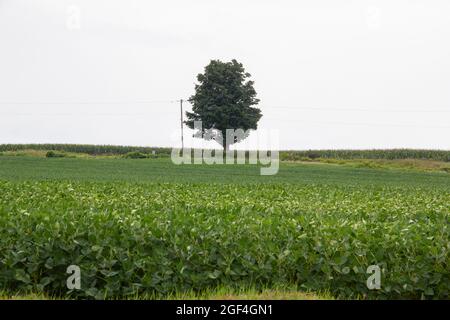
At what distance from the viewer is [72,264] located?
27.0ft

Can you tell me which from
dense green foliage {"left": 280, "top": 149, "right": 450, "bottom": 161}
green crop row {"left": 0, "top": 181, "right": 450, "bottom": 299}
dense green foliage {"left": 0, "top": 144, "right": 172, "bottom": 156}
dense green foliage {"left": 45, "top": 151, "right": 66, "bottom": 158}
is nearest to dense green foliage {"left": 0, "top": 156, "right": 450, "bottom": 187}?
dense green foliage {"left": 45, "top": 151, "right": 66, "bottom": 158}

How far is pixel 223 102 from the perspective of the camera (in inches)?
3044

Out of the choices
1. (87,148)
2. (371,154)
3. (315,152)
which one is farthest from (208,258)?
(87,148)

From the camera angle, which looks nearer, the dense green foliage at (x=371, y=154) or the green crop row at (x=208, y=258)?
the green crop row at (x=208, y=258)

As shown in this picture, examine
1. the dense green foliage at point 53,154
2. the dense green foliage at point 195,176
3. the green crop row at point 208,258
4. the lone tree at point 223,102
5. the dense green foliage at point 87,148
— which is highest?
the lone tree at point 223,102

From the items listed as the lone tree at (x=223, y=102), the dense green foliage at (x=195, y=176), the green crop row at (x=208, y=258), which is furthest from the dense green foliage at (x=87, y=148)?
the green crop row at (x=208, y=258)

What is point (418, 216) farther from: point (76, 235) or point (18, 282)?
point (18, 282)

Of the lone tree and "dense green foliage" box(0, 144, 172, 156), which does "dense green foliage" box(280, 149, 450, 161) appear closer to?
the lone tree

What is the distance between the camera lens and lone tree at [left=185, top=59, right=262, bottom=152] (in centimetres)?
7600

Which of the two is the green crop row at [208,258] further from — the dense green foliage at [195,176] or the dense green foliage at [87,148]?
the dense green foliage at [87,148]

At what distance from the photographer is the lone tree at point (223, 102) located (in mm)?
76000

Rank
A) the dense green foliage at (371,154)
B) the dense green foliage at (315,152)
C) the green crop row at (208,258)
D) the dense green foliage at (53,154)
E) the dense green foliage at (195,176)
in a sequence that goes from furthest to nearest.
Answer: the dense green foliage at (315,152)
the dense green foliage at (371,154)
the dense green foliage at (53,154)
the dense green foliage at (195,176)
the green crop row at (208,258)
